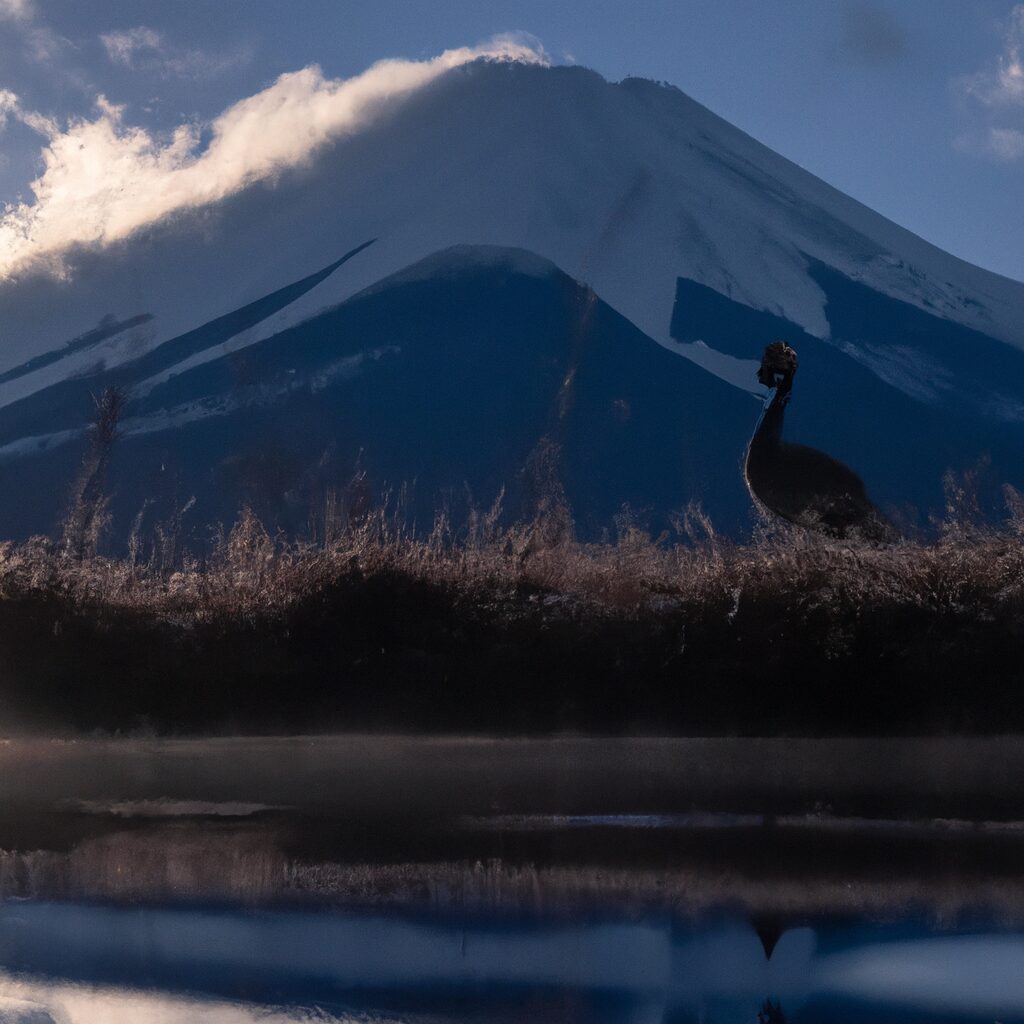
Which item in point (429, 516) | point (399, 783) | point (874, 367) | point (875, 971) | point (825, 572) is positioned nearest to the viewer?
point (875, 971)

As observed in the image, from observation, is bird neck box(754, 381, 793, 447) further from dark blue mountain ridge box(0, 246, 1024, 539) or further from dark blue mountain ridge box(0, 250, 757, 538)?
dark blue mountain ridge box(0, 246, 1024, 539)

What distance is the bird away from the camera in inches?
267

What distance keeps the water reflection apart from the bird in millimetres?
3763

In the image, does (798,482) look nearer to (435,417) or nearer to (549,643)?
(549,643)

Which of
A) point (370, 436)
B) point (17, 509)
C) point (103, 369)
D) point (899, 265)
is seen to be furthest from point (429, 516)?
point (899, 265)

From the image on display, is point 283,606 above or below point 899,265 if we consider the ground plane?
below

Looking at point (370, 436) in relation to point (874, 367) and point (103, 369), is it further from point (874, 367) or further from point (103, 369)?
point (874, 367)

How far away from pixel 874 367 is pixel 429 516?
49.4 feet

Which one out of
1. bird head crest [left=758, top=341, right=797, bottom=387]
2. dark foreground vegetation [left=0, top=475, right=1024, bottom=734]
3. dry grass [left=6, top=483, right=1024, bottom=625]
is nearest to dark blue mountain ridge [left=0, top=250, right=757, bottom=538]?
bird head crest [left=758, top=341, right=797, bottom=387]

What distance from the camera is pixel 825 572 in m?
5.82

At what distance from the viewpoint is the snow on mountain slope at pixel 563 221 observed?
34750 mm

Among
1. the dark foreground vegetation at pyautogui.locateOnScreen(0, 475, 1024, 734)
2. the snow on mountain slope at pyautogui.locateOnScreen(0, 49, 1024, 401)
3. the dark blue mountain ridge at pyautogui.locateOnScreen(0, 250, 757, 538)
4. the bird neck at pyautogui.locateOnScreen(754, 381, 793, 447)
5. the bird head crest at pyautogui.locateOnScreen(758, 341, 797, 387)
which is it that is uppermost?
the snow on mountain slope at pyautogui.locateOnScreen(0, 49, 1024, 401)

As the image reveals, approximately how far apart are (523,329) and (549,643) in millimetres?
27516

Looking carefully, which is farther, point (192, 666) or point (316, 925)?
point (192, 666)
